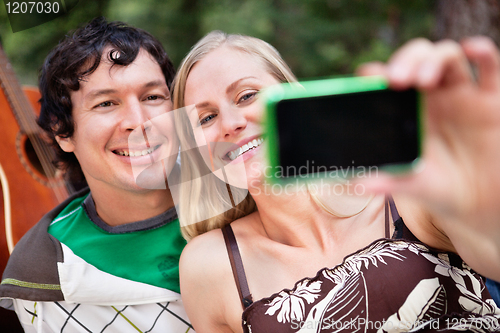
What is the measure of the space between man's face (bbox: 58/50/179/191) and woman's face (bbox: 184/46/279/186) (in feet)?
1.34

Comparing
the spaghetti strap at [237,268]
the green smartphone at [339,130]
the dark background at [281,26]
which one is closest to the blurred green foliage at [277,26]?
the dark background at [281,26]

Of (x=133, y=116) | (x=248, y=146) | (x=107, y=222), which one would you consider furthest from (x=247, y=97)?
(x=107, y=222)

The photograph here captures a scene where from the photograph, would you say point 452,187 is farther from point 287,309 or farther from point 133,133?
point 133,133

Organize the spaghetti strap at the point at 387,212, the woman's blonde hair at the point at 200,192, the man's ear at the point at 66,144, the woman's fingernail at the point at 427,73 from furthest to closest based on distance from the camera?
1. the man's ear at the point at 66,144
2. the woman's blonde hair at the point at 200,192
3. the spaghetti strap at the point at 387,212
4. the woman's fingernail at the point at 427,73

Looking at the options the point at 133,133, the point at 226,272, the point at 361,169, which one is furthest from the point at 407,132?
the point at 133,133

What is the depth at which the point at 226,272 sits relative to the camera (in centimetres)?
162

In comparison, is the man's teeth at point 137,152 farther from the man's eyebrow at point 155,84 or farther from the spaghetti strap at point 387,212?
the spaghetti strap at point 387,212

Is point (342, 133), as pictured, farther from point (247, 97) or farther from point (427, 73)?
point (247, 97)

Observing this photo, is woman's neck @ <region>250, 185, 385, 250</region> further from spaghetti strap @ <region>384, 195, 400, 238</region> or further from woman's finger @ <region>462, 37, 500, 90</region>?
woman's finger @ <region>462, 37, 500, 90</region>

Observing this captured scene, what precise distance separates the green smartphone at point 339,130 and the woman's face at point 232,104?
701 mm

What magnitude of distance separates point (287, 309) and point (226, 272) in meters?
0.31

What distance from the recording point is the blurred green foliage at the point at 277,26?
6251mm

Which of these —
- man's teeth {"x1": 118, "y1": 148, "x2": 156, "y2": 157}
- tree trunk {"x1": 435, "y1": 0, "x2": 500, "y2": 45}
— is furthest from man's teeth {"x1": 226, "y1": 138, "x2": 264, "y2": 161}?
tree trunk {"x1": 435, "y1": 0, "x2": 500, "y2": 45}

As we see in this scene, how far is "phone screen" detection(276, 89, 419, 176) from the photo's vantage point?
874 millimetres
